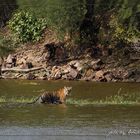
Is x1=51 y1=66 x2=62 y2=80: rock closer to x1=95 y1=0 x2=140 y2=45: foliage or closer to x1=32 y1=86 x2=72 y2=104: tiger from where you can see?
x1=95 y1=0 x2=140 y2=45: foliage

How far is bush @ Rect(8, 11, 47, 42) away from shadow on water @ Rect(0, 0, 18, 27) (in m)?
2.43

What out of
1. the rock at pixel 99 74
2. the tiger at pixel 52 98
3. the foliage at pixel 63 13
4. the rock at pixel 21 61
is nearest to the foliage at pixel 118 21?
the foliage at pixel 63 13

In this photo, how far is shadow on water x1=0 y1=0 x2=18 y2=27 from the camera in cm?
4316

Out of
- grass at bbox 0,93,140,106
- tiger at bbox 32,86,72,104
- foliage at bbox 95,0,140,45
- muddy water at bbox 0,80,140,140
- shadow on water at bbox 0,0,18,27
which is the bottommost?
muddy water at bbox 0,80,140,140

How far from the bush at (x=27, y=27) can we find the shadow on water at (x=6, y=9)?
7.97 ft

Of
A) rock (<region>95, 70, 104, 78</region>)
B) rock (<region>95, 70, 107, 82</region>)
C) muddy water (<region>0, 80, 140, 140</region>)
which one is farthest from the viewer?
rock (<region>95, 70, 104, 78</region>)

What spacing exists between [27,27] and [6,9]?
408 centimetres

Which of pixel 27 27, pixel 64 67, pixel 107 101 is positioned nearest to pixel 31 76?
pixel 64 67

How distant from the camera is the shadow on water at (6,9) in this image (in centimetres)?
4316

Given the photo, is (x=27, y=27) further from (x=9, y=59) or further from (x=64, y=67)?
(x=64, y=67)

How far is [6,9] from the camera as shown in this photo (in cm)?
4334

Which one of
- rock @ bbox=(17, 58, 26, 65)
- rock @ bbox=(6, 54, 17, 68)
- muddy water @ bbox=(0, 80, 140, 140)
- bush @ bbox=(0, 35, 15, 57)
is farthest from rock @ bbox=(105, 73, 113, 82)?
muddy water @ bbox=(0, 80, 140, 140)

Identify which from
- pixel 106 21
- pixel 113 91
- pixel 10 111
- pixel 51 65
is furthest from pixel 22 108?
pixel 106 21

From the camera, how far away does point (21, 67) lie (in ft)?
114
